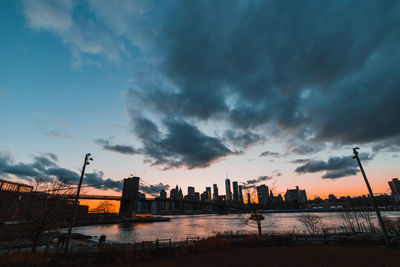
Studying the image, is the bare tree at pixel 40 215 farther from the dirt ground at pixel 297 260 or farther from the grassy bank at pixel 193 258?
the dirt ground at pixel 297 260

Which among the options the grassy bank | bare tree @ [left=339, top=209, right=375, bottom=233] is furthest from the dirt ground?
bare tree @ [left=339, top=209, right=375, bottom=233]

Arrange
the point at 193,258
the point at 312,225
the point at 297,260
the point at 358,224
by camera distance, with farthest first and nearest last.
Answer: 1. the point at 358,224
2. the point at 312,225
3. the point at 193,258
4. the point at 297,260

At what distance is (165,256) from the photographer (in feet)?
61.7

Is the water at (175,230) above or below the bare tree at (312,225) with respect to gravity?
below

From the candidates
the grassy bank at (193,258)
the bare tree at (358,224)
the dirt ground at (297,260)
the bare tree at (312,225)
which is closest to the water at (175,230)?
the bare tree at (312,225)

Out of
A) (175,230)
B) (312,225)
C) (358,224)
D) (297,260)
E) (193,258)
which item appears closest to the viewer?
(297,260)

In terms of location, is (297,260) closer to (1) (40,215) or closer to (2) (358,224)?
(1) (40,215)

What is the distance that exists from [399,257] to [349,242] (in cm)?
995

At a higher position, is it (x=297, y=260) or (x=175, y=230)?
(x=297, y=260)

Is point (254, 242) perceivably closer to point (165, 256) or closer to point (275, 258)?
point (275, 258)

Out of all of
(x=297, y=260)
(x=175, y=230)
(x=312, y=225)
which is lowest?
(x=175, y=230)

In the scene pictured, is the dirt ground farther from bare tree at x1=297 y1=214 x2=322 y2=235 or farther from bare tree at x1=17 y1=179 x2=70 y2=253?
bare tree at x1=297 y1=214 x2=322 y2=235

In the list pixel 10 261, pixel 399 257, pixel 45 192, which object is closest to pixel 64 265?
pixel 10 261

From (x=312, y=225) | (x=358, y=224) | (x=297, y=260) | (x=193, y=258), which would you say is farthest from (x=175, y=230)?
(x=297, y=260)
